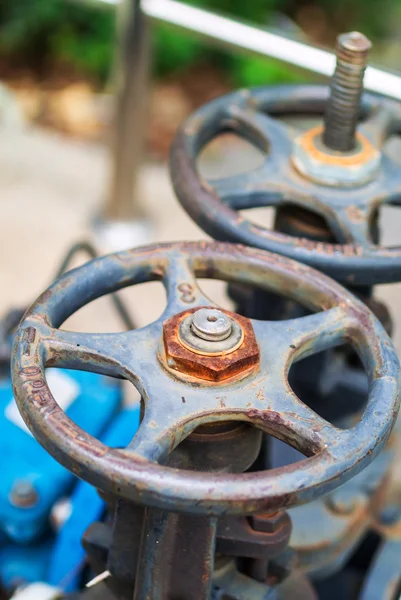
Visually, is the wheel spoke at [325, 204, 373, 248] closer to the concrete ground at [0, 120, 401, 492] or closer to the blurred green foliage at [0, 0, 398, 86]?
the concrete ground at [0, 120, 401, 492]

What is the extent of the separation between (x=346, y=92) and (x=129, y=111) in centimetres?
123

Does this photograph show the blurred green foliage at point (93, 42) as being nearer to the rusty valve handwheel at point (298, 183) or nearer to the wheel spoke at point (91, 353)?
the rusty valve handwheel at point (298, 183)

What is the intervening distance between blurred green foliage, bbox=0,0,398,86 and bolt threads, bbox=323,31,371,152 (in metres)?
2.41

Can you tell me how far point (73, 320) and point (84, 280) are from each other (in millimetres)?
1228

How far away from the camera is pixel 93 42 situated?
372 centimetres

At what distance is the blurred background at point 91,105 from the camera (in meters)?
2.47

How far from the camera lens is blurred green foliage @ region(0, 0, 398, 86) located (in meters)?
3.63

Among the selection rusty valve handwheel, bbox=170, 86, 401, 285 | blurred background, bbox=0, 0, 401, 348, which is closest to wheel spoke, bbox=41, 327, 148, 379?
rusty valve handwheel, bbox=170, 86, 401, 285

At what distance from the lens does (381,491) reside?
1.57m

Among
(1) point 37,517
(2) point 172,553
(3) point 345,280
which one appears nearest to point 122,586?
(2) point 172,553

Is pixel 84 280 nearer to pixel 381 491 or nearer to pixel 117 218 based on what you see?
pixel 381 491

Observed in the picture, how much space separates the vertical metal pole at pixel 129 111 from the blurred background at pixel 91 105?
25mm


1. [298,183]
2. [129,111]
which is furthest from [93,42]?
[298,183]

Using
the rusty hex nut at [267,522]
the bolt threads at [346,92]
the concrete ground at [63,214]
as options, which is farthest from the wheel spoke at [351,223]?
the concrete ground at [63,214]
